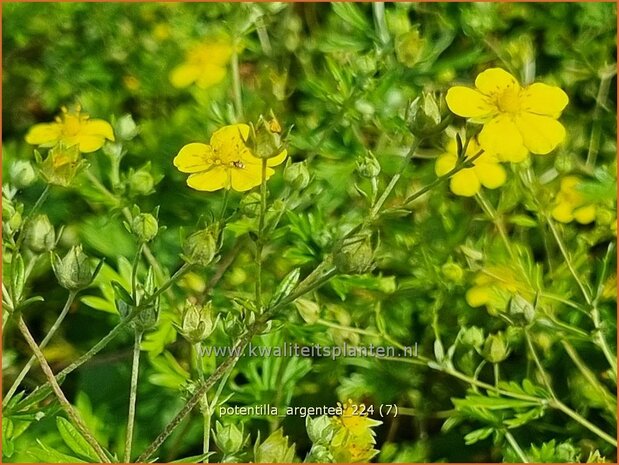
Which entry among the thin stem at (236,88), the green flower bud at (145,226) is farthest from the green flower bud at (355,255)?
the thin stem at (236,88)

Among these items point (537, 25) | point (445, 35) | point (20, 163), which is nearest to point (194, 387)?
point (20, 163)

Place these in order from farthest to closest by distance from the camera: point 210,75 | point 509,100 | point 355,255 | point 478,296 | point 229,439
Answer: point 210,75, point 478,296, point 509,100, point 229,439, point 355,255

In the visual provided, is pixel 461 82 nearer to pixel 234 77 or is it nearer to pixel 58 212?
pixel 234 77

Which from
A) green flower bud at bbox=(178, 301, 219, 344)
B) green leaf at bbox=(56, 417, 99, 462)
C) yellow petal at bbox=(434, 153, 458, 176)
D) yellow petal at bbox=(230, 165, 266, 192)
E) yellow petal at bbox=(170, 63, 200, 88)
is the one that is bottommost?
green leaf at bbox=(56, 417, 99, 462)

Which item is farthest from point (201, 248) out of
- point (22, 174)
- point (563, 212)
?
point (563, 212)

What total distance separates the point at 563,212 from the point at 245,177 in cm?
76

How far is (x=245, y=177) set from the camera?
107 cm

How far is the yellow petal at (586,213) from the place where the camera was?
4.92ft

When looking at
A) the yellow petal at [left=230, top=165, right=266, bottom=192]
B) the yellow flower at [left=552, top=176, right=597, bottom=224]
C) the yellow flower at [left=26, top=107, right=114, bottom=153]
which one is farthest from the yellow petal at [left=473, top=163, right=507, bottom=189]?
the yellow flower at [left=26, top=107, right=114, bottom=153]

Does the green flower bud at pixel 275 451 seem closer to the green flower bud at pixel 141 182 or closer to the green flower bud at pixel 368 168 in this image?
the green flower bud at pixel 368 168

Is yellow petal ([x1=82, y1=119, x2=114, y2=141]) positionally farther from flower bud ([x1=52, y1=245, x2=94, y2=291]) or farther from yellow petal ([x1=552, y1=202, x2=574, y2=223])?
yellow petal ([x1=552, y1=202, x2=574, y2=223])

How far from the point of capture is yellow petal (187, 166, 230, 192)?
42.5 inches

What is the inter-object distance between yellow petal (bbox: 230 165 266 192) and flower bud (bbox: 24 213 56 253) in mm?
249

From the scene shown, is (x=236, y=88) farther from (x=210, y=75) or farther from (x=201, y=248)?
(x=201, y=248)
